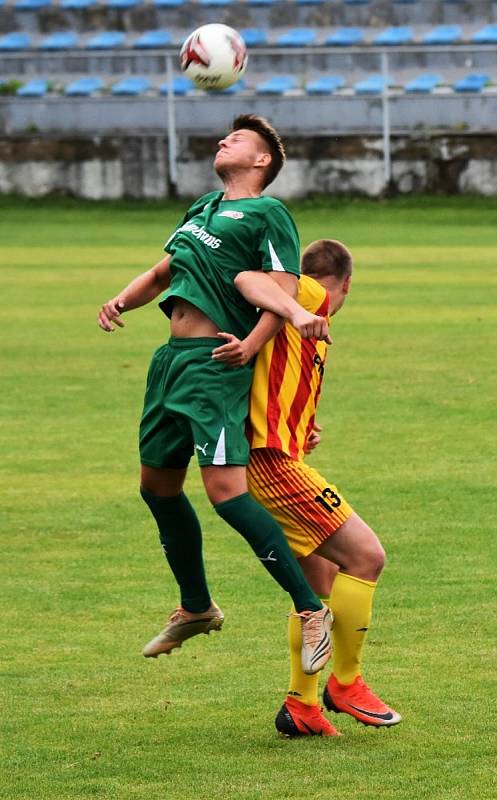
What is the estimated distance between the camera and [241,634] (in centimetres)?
666

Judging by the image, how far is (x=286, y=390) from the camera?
17.5 feet

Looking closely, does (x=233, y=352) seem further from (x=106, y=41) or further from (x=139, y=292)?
(x=106, y=41)

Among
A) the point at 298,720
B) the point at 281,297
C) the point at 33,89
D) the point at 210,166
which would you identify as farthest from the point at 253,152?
the point at 33,89

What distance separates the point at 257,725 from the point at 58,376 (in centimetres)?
911

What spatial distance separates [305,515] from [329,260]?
0.96 m

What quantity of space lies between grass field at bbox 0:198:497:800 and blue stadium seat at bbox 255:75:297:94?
57.0ft

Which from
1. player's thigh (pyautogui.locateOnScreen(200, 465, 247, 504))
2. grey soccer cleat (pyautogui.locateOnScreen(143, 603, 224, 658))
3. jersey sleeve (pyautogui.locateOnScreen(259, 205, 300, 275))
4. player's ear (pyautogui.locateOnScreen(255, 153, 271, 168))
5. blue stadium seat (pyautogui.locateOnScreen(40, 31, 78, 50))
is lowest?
blue stadium seat (pyautogui.locateOnScreen(40, 31, 78, 50))

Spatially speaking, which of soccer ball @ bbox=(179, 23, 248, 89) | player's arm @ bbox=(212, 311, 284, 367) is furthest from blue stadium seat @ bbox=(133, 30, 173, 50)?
player's arm @ bbox=(212, 311, 284, 367)

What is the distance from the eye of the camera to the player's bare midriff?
530 cm

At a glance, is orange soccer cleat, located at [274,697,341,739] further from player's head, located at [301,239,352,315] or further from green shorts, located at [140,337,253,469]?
player's head, located at [301,239,352,315]

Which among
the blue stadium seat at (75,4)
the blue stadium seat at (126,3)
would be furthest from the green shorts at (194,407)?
the blue stadium seat at (75,4)

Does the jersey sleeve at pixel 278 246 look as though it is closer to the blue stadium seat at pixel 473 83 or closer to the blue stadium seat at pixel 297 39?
the blue stadium seat at pixel 473 83

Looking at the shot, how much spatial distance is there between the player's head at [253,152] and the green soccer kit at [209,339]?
0.13 metres

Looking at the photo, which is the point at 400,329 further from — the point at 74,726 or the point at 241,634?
the point at 74,726
